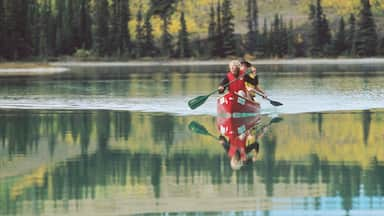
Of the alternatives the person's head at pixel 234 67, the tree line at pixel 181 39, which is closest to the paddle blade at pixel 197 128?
the person's head at pixel 234 67

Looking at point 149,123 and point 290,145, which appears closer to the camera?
point 290,145

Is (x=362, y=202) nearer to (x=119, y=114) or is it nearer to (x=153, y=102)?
(x=119, y=114)

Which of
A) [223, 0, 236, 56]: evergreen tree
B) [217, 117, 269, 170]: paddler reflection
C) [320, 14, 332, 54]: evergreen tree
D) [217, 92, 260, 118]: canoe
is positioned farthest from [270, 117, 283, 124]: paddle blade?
[223, 0, 236, 56]: evergreen tree

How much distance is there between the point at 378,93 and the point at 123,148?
23234mm

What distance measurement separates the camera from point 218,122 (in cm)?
2884

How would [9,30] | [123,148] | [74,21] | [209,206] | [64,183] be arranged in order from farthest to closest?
[74,21] < [9,30] < [123,148] < [64,183] < [209,206]

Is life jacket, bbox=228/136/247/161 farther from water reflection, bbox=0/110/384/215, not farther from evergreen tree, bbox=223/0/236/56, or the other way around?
evergreen tree, bbox=223/0/236/56

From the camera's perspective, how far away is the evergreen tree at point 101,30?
14750 centimetres

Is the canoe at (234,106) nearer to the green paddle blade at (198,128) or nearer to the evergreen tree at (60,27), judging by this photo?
the green paddle blade at (198,128)

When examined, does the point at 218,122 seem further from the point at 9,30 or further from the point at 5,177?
the point at 9,30

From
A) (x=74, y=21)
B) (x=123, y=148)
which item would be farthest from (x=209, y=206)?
(x=74, y=21)

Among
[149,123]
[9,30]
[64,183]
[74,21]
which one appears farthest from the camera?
[74,21]

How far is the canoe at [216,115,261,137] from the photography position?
25.3m

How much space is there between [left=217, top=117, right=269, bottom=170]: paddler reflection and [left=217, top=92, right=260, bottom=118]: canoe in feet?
2.38
